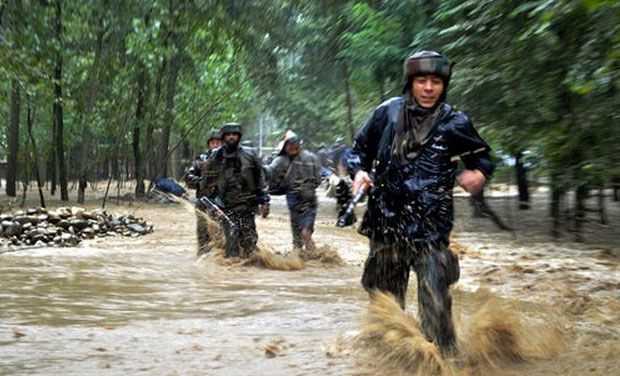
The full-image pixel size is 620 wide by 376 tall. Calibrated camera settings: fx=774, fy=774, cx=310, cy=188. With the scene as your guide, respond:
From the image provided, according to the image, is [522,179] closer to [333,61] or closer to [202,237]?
[202,237]

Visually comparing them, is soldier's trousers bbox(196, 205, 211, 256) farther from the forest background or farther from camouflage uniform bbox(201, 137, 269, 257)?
the forest background

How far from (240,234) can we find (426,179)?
6.16 metres

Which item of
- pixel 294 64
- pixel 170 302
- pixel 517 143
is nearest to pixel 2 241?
pixel 170 302

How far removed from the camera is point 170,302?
298 inches

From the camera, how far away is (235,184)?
33.3 ft

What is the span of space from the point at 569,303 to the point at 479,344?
2.66 metres

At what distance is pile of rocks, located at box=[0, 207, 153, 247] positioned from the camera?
13.1 m

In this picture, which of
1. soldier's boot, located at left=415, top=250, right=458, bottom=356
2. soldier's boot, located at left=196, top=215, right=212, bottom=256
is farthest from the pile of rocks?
soldier's boot, located at left=415, top=250, right=458, bottom=356

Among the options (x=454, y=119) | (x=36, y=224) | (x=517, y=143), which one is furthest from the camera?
(x=36, y=224)

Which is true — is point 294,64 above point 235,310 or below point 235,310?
above

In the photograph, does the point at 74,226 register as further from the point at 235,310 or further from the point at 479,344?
the point at 479,344

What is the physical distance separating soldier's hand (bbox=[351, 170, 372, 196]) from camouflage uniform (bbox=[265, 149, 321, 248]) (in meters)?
6.37

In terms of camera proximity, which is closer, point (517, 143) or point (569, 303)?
point (569, 303)

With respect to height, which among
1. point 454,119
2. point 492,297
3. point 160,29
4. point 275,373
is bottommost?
point 275,373
